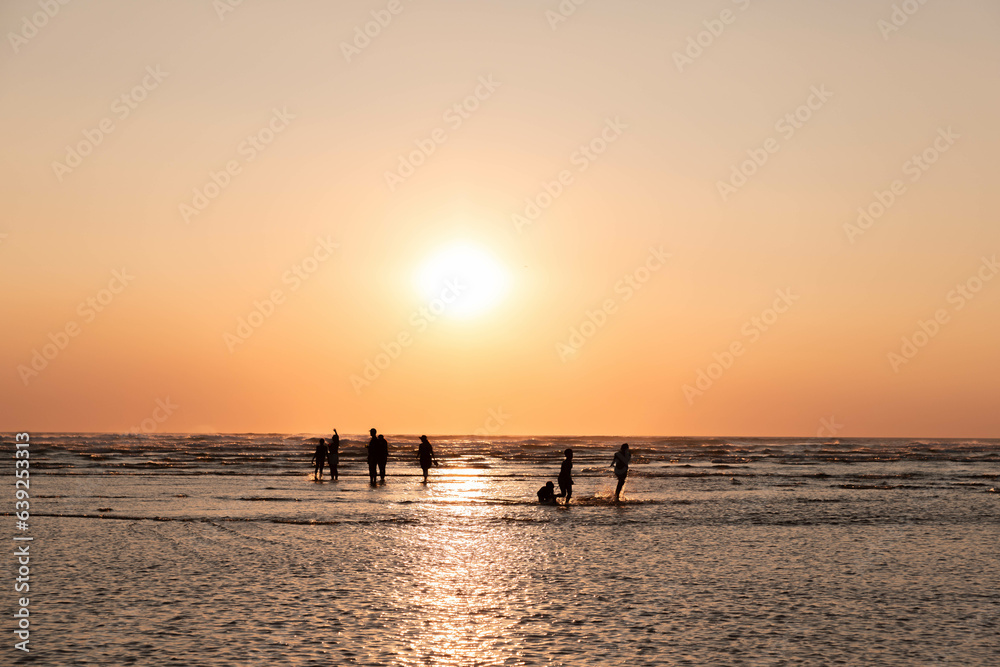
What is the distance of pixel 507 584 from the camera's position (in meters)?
14.7

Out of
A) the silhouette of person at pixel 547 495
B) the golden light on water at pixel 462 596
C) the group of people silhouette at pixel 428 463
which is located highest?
the group of people silhouette at pixel 428 463

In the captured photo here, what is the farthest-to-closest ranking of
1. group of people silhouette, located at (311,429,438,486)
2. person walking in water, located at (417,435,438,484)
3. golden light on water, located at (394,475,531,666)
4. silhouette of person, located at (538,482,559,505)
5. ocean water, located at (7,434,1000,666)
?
1. person walking in water, located at (417,435,438,484)
2. group of people silhouette, located at (311,429,438,486)
3. silhouette of person, located at (538,482,559,505)
4. ocean water, located at (7,434,1000,666)
5. golden light on water, located at (394,475,531,666)

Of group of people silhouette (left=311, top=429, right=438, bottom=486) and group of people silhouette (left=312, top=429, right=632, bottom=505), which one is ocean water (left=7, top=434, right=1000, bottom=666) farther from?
group of people silhouette (left=311, top=429, right=438, bottom=486)

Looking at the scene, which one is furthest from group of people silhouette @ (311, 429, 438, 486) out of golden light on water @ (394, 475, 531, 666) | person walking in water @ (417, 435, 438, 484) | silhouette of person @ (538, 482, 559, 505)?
golden light on water @ (394, 475, 531, 666)

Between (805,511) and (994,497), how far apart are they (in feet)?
39.7

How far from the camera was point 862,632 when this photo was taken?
1170 centimetres

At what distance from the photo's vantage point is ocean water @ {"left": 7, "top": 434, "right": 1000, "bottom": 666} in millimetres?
10641

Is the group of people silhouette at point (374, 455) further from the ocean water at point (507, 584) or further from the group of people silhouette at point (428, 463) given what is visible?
the ocean water at point (507, 584)

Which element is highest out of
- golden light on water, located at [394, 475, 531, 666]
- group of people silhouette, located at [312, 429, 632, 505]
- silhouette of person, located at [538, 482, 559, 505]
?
group of people silhouette, located at [312, 429, 632, 505]

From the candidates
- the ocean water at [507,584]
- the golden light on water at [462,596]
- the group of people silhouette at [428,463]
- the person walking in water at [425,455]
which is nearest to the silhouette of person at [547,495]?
the group of people silhouette at [428,463]

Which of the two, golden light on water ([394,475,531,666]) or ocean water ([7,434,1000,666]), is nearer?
golden light on water ([394,475,531,666])

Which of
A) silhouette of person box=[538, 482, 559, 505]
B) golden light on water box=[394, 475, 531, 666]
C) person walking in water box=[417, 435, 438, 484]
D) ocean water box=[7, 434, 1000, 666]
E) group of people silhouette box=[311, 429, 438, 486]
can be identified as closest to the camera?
golden light on water box=[394, 475, 531, 666]

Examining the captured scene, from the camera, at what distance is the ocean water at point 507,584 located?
34.9 ft

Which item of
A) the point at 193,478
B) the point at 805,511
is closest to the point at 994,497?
the point at 805,511
